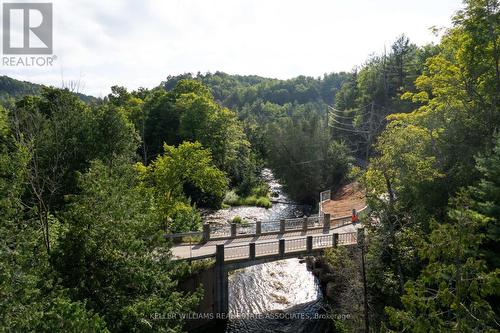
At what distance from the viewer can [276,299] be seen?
1939cm

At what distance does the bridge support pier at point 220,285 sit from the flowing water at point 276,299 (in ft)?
2.58

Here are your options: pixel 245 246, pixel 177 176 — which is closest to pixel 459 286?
pixel 245 246

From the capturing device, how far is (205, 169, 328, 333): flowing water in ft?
55.7

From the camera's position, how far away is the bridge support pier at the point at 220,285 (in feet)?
53.3

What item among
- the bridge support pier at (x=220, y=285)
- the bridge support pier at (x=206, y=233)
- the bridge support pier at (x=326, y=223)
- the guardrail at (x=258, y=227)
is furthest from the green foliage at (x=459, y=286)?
the bridge support pier at (x=326, y=223)

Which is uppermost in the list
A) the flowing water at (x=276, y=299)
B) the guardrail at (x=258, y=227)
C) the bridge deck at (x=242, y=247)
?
the guardrail at (x=258, y=227)

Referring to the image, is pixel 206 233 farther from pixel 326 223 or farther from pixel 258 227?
pixel 326 223

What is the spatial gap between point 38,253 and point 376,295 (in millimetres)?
11709

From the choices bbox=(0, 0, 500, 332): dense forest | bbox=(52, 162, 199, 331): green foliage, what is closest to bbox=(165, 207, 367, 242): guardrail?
bbox=(0, 0, 500, 332): dense forest

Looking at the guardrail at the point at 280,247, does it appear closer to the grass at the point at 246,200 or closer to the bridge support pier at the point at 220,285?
the bridge support pier at the point at 220,285

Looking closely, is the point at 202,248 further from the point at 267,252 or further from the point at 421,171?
the point at 421,171

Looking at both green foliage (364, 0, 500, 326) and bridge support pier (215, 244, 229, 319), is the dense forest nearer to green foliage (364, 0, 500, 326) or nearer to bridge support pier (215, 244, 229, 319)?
green foliage (364, 0, 500, 326)

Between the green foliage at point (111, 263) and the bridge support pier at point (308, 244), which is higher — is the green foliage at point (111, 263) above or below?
above

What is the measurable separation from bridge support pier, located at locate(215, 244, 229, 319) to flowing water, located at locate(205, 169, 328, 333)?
79 cm
